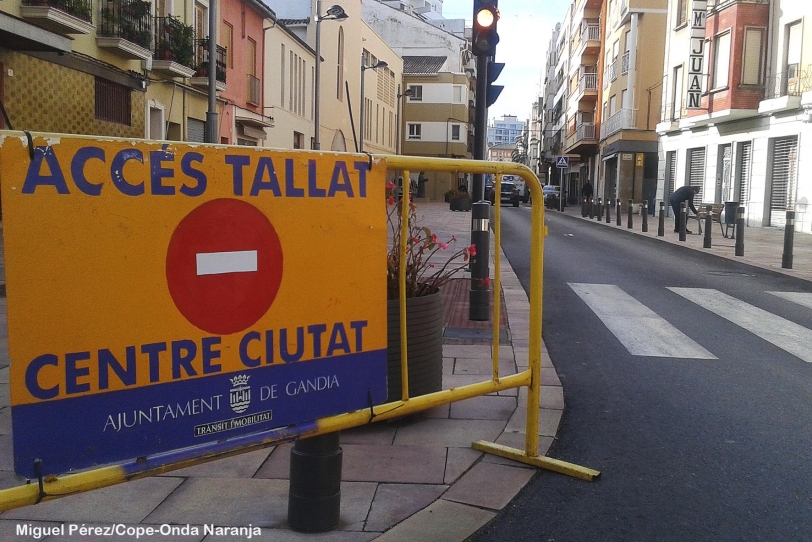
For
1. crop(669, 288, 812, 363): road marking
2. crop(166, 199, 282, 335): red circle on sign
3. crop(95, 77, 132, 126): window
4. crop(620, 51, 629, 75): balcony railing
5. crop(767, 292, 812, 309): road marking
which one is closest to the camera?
crop(166, 199, 282, 335): red circle on sign

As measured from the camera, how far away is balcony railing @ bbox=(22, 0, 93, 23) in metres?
15.4

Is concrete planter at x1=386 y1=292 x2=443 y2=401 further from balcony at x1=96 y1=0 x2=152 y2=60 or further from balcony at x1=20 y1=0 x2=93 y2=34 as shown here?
balcony at x1=96 y1=0 x2=152 y2=60

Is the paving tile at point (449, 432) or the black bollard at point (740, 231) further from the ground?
the black bollard at point (740, 231)

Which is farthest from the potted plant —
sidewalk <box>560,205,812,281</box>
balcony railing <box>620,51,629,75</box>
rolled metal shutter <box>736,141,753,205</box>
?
balcony railing <box>620,51,629,75</box>

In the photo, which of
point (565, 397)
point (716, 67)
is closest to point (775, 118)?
point (716, 67)

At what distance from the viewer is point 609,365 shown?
5945mm

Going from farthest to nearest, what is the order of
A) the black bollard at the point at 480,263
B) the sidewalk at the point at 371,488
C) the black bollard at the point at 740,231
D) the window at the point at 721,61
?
1. the window at the point at 721,61
2. the black bollard at the point at 740,231
3. the black bollard at the point at 480,263
4. the sidewalk at the point at 371,488

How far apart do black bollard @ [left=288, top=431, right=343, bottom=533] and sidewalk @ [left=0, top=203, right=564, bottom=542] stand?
0.06m

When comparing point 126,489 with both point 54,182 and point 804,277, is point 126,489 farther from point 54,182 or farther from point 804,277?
point 804,277

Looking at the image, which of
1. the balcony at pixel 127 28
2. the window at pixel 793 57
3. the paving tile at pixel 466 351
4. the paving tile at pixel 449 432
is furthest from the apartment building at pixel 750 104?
the paving tile at pixel 449 432

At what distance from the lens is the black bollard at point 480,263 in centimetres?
702

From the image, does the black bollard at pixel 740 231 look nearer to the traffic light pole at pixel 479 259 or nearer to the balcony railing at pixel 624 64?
the traffic light pole at pixel 479 259

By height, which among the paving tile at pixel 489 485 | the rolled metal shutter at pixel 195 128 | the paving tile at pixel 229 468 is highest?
the rolled metal shutter at pixel 195 128

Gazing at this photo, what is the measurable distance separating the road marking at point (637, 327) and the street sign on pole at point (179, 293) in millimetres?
4127
